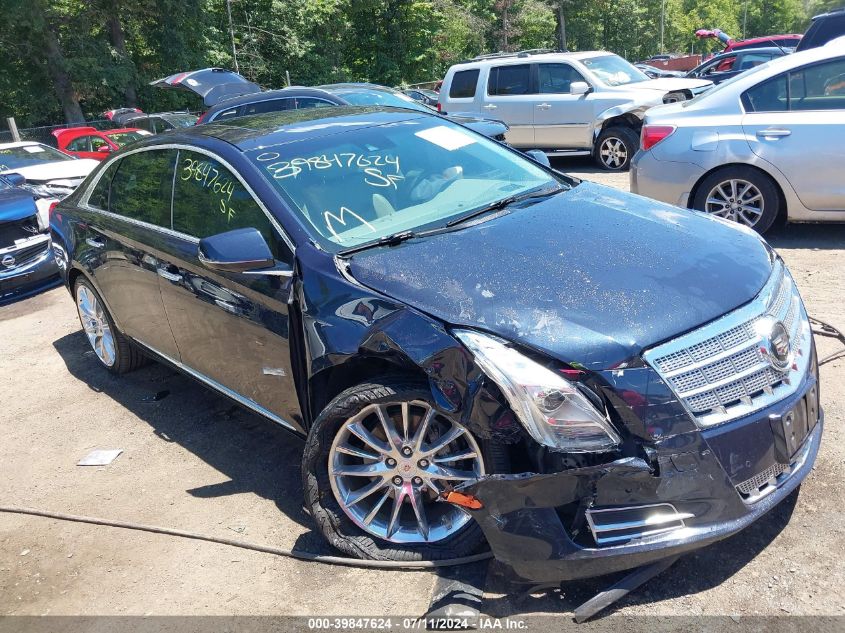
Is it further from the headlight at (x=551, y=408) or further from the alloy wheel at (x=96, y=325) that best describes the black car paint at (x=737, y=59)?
the headlight at (x=551, y=408)

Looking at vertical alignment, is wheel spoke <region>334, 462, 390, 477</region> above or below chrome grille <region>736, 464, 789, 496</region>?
below

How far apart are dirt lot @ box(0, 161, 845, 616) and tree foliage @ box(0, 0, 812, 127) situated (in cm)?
2250

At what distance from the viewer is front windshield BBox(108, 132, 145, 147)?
48.4ft

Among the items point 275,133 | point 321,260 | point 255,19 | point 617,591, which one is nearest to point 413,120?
point 275,133

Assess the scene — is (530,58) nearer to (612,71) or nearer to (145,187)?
(612,71)

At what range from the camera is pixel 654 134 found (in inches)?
270

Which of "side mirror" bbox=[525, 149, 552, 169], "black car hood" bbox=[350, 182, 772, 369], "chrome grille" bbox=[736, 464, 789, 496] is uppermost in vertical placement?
"side mirror" bbox=[525, 149, 552, 169]

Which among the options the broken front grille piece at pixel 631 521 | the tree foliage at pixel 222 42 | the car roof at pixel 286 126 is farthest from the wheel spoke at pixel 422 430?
the tree foliage at pixel 222 42

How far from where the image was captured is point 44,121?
26109 mm

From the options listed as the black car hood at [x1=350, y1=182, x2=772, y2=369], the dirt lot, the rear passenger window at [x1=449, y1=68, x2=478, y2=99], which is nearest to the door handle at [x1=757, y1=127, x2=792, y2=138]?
the dirt lot

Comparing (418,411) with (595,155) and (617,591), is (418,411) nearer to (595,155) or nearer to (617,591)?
(617,591)

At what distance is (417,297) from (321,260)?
0.56 metres

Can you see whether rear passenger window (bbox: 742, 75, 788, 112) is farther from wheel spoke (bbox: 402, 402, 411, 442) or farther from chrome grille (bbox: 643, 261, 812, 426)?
wheel spoke (bbox: 402, 402, 411, 442)

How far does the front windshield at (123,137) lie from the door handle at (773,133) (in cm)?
1201
